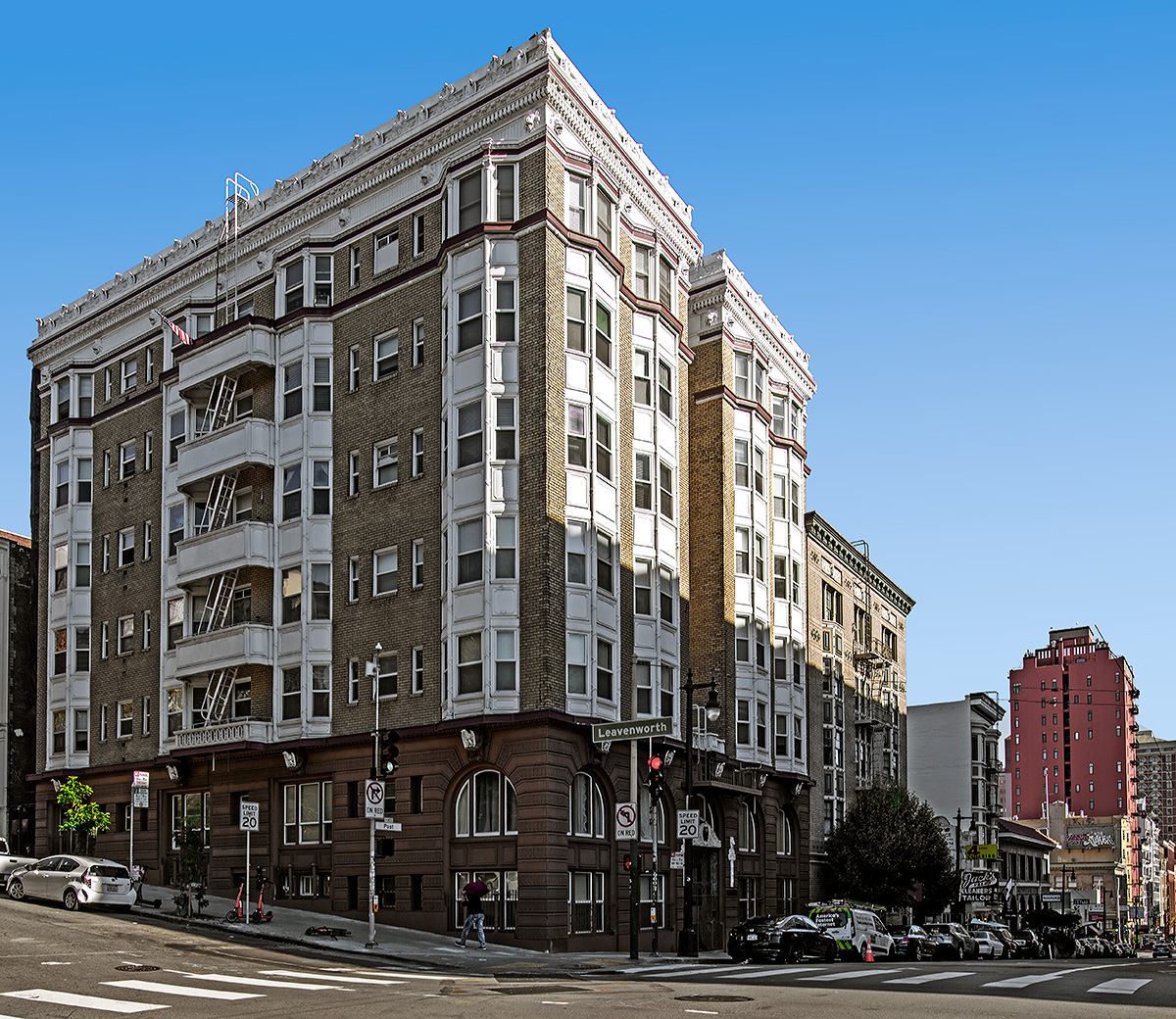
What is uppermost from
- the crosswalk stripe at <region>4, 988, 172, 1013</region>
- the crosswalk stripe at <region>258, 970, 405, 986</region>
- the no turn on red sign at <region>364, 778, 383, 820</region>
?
the no turn on red sign at <region>364, 778, 383, 820</region>

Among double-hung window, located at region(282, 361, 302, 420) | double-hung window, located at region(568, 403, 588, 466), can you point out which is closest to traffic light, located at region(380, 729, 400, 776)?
double-hung window, located at region(568, 403, 588, 466)

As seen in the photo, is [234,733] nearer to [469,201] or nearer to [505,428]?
[505,428]

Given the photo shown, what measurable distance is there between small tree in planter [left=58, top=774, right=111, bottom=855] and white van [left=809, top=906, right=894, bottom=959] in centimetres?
2657

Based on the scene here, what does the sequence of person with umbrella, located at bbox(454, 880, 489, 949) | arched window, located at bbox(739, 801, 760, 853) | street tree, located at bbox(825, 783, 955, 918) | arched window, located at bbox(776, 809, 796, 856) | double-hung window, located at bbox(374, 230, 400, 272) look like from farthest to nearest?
street tree, located at bbox(825, 783, 955, 918), arched window, located at bbox(776, 809, 796, 856), arched window, located at bbox(739, 801, 760, 853), double-hung window, located at bbox(374, 230, 400, 272), person with umbrella, located at bbox(454, 880, 489, 949)

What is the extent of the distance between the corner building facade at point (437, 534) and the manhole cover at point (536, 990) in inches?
495

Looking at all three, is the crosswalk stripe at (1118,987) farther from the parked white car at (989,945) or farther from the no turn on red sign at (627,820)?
the parked white car at (989,945)

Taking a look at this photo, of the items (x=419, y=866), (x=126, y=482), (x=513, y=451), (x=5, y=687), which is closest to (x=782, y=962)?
(x=419, y=866)

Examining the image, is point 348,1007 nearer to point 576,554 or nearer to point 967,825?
point 576,554

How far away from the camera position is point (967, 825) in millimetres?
97125

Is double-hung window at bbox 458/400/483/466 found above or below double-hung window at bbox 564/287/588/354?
below

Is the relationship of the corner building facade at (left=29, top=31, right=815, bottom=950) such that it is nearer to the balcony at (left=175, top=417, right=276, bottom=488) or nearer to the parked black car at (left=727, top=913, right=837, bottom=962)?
the balcony at (left=175, top=417, right=276, bottom=488)

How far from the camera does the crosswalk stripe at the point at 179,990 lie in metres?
19.2

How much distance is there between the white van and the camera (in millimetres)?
38219

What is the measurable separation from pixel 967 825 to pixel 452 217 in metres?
71.1
